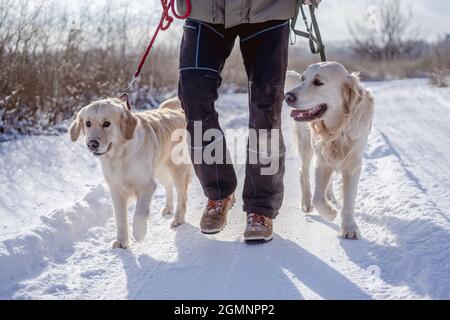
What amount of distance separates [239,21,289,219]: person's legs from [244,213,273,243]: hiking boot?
0.04m

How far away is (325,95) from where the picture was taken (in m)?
3.38

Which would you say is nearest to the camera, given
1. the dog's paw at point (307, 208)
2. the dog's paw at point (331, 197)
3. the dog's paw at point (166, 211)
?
the dog's paw at point (307, 208)

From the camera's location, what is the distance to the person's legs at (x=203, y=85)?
3.26 meters

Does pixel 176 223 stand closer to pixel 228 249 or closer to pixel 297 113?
pixel 228 249

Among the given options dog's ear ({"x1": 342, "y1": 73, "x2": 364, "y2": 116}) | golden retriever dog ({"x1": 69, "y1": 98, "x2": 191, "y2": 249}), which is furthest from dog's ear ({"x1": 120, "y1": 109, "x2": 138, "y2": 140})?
dog's ear ({"x1": 342, "y1": 73, "x2": 364, "y2": 116})

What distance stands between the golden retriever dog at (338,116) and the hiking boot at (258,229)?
439 mm

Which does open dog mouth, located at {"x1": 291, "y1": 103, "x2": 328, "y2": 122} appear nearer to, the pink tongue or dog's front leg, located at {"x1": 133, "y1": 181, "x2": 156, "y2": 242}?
the pink tongue

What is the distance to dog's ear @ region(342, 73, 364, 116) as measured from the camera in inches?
131

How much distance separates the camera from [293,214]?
3938mm

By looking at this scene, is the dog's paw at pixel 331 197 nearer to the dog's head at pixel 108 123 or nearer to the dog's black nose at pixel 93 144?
the dog's head at pixel 108 123

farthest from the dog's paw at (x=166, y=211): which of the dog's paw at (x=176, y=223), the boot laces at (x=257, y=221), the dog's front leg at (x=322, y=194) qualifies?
the dog's front leg at (x=322, y=194)

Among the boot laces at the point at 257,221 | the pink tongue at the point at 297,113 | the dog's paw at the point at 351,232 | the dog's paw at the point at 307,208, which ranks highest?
the pink tongue at the point at 297,113

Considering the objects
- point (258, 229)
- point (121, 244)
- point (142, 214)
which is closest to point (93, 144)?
point (142, 214)

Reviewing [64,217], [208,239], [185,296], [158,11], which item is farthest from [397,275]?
[158,11]
